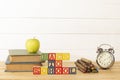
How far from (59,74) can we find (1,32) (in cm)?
64

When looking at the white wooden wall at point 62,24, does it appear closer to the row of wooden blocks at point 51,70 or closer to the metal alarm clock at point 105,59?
the metal alarm clock at point 105,59

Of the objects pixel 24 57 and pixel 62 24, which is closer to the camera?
pixel 24 57

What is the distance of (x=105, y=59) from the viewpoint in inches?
72.4

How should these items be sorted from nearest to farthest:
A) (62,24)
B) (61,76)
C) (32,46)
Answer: (61,76) < (32,46) < (62,24)

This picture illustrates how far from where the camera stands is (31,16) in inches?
81.5

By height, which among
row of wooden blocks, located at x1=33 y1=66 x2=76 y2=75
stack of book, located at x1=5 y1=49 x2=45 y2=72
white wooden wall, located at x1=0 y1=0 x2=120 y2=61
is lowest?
row of wooden blocks, located at x1=33 y1=66 x2=76 y2=75

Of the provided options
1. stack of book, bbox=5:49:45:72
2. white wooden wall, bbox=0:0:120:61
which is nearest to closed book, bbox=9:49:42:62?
stack of book, bbox=5:49:45:72

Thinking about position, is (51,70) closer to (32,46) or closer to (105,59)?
(32,46)

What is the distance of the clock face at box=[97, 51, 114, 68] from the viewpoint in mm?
1829

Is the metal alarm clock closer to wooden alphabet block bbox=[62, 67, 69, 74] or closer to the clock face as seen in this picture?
Result: the clock face

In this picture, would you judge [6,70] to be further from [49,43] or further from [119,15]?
[119,15]

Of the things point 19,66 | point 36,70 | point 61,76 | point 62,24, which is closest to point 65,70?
point 61,76

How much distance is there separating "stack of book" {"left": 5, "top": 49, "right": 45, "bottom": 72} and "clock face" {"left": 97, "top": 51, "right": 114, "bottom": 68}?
406 mm

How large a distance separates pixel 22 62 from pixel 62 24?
1.74ft
